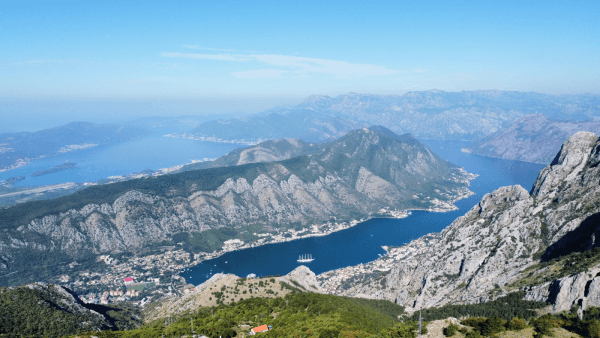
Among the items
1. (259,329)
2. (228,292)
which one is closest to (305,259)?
(228,292)

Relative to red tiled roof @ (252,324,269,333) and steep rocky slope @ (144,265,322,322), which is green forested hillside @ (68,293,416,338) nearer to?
red tiled roof @ (252,324,269,333)

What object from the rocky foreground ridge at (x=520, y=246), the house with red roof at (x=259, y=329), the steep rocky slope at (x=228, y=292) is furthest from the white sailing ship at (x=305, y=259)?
the house with red roof at (x=259, y=329)

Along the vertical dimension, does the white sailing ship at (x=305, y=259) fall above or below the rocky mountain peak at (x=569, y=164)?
below

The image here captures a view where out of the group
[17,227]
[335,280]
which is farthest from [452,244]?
[17,227]

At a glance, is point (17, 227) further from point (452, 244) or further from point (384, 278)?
point (452, 244)

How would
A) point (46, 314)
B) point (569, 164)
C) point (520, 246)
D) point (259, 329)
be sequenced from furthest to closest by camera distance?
point (569, 164), point (520, 246), point (46, 314), point (259, 329)

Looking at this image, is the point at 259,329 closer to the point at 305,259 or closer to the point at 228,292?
the point at 228,292

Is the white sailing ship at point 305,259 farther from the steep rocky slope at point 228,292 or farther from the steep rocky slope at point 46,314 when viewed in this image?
the steep rocky slope at point 46,314

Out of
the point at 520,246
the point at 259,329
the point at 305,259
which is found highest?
the point at 259,329
